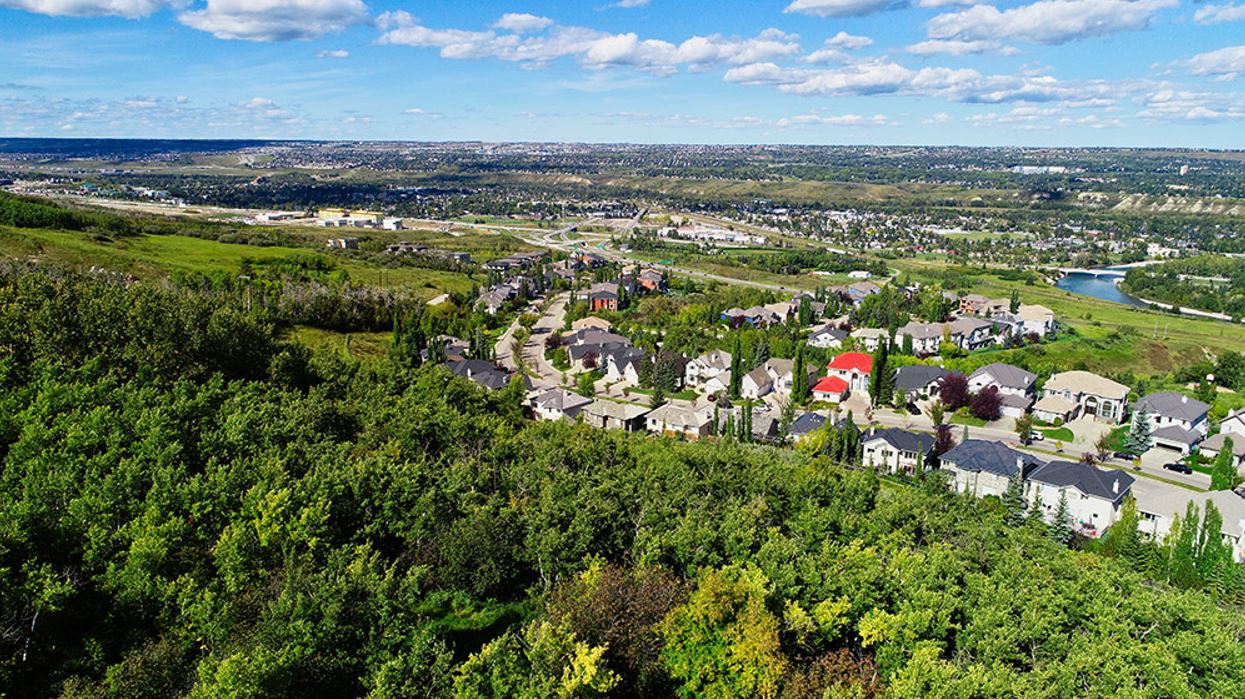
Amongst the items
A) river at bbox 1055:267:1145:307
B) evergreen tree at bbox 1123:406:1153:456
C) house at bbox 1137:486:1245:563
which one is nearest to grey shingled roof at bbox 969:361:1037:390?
evergreen tree at bbox 1123:406:1153:456

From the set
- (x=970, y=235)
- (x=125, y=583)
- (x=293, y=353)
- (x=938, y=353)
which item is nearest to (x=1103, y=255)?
(x=970, y=235)

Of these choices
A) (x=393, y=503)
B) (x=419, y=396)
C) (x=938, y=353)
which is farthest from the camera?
(x=938, y=353)

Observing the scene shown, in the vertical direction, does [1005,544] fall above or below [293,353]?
below

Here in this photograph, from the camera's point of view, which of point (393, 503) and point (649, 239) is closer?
point (393, 503)

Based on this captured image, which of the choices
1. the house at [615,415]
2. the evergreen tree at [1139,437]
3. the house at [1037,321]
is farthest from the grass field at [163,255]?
the evergreen tree at [1139,437]

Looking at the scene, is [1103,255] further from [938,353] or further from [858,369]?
[858,369]

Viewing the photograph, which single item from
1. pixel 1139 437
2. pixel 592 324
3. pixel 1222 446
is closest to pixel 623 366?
pixel 592 324
